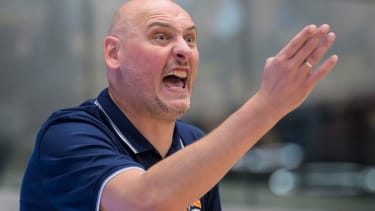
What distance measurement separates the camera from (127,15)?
2.64m

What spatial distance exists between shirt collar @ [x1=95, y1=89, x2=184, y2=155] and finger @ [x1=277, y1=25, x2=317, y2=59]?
0.76m

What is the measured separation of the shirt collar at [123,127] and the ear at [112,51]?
0.42ft

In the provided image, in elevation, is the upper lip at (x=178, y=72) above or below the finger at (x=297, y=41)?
below

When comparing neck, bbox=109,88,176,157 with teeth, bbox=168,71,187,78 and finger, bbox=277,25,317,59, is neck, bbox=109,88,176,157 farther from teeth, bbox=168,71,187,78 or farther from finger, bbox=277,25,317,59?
finger, bbox=277,25,317,59

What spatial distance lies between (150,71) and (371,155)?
7117 mm

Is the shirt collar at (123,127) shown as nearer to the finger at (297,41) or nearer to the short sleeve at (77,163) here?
the short sleeve at (77,163)

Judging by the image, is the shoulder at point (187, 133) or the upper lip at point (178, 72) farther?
the shoulder at point (187, 133)

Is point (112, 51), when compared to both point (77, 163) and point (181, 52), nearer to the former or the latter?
point (181, 52)

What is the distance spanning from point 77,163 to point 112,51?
562 millimetres

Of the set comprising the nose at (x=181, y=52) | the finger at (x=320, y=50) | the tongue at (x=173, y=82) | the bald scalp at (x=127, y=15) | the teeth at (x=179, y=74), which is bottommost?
the tongue at (x=173, y=82)

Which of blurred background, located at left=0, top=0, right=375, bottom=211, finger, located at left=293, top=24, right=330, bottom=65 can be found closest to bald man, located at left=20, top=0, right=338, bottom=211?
finger, located at left=293, top=24, right=330, bottom=65

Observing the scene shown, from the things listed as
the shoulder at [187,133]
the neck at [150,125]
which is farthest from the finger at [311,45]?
the shoulder at [187,133]

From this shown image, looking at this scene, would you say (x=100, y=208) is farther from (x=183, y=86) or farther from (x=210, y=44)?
(x=210, y=44)

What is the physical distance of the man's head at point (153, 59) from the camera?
2.49m
